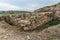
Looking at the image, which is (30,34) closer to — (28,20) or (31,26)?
(31,26)

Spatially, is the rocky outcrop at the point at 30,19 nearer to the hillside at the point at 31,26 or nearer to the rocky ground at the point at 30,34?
the hillside at the point at 31,26

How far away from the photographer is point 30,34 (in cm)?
2155

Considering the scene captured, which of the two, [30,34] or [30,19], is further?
[30,19]

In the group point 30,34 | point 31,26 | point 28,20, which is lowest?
point 30,34

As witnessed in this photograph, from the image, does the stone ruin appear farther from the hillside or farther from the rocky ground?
the rocky ground

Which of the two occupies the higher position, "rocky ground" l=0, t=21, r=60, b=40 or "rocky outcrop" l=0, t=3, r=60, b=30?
"rocky outcrop" l=0, t=3, r=60, b=30

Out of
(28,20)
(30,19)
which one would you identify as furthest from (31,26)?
(30,19)

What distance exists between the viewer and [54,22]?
23.7 meters

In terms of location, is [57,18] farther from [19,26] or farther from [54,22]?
[19,26]

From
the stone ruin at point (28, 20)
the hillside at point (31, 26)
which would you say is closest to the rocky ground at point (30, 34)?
the hillside at point (31, 26)

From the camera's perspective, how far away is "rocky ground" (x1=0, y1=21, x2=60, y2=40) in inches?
793

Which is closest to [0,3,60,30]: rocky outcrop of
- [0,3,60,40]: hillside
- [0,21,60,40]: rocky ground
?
[0,3,60,40]: hillside

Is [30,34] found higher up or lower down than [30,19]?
lower down

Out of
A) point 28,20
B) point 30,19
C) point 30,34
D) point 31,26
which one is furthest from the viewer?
point 30,19
